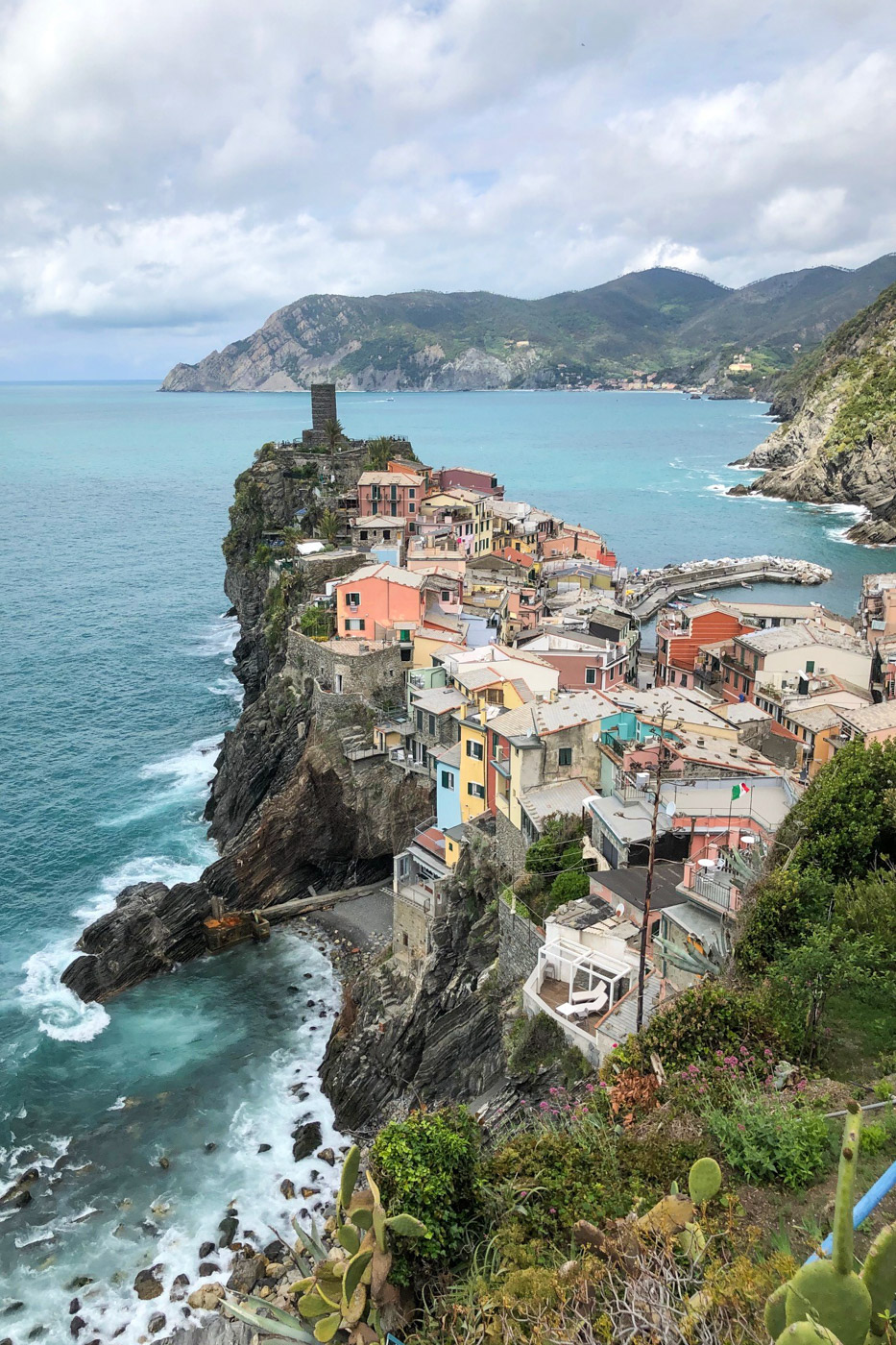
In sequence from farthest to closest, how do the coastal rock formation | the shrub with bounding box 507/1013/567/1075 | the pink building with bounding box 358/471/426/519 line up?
1. the pink building with bounding box 358/471/426/519
2. the coastal rock formation
3. the shrub with bounding box 507/1013/567/1075

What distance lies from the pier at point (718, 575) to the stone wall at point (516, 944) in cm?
5904

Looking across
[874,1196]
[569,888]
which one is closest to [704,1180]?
[874,1196]

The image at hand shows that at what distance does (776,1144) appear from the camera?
37.3 ft

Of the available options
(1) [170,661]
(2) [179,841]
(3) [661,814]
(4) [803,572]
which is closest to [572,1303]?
(3) [661,814]

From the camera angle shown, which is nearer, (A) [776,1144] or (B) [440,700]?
(A) [776,1144]

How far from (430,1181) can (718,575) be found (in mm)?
83046

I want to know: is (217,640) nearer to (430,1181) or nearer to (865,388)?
(430,1181)

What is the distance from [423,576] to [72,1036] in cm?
2675

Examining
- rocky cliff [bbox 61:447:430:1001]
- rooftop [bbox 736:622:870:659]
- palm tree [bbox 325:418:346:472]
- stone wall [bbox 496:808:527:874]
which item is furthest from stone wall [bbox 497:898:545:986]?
palm tree [bbox 325:418:346:472]

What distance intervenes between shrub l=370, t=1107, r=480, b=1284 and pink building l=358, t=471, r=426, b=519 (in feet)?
183

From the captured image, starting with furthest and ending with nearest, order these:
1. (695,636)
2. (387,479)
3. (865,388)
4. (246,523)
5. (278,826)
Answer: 1. (865,388)
2. (246,523)
3. (387,479)
4. (695,636)
5. (278,826)

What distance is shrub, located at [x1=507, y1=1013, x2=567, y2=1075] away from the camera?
19.4 meters

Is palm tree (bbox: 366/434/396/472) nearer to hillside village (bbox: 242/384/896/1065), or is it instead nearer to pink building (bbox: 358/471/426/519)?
hillside village (bbox: 242/384/896/1065)

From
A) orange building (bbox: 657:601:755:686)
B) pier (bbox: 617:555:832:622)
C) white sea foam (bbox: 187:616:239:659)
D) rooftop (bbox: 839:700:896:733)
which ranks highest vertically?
rooftop (bbox: 839:700:896:733)
